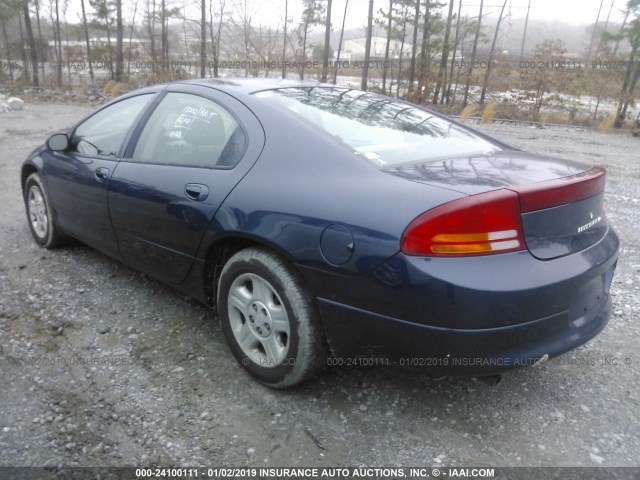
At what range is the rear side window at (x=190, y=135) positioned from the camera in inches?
108

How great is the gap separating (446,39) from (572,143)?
12854 millimetres

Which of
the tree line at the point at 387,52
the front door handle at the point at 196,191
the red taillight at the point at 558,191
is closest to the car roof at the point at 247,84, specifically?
the front door handle at the point at 196,191

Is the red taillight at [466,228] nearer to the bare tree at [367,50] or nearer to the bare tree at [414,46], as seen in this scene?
the bare tree at [367,50]

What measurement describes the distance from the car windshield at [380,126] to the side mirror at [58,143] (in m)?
1.77

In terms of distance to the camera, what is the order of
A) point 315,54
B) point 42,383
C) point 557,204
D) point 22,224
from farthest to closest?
point 315,54 → point 22,224 → point 42,383 → point 557,204

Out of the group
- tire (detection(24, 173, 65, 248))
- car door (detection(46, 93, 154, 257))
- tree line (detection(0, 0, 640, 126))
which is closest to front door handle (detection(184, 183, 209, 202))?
car door (detection(46, 93, 154, 257))

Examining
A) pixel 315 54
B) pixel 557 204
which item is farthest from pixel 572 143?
pixel 315 54

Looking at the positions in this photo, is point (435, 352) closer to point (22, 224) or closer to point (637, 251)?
point (637, 251)

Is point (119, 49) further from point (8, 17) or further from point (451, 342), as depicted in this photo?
point (451, 342)

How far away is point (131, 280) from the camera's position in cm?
380

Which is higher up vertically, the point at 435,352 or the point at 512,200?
the point at 512,200

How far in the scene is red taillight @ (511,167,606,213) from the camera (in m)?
2.03

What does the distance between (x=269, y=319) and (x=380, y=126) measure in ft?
3.94

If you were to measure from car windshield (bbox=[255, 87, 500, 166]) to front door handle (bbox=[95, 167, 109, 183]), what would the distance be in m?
1.18
